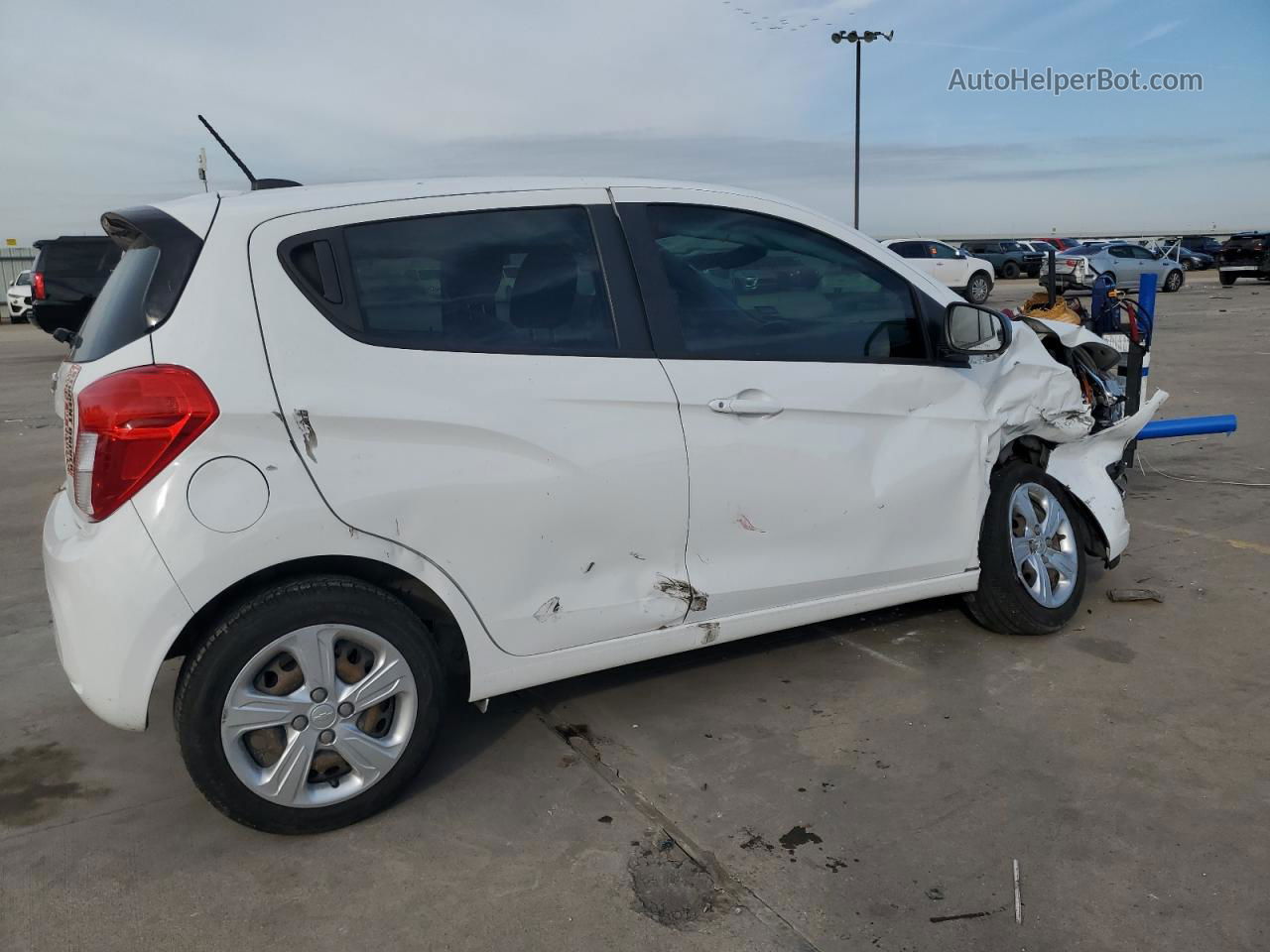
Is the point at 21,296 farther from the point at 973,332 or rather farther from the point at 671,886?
the point at 671,886

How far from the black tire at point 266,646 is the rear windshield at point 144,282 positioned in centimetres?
78

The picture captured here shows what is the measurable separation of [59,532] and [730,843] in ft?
6.71

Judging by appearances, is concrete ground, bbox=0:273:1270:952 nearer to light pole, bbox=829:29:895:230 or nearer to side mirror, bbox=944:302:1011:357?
side mirror, bbox=944:302:1011:357

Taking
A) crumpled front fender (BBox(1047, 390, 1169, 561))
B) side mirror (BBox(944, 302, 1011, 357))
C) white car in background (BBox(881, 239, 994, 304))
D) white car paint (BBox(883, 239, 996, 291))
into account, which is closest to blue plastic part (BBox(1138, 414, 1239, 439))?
crumpled front fender (BBox(1047, 390, 1169, 561))

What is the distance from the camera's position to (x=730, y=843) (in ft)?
9.50

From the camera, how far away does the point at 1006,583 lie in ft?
13.5

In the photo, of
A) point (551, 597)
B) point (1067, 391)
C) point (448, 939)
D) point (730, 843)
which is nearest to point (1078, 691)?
point (1067, 391)

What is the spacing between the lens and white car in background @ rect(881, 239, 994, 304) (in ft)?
94.0

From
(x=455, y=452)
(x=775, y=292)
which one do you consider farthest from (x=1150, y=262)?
(x=455, y=452)

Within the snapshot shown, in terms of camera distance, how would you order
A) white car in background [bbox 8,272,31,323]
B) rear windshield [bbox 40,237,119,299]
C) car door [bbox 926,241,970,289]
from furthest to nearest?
car door [bbox 926,241,970,289]
white car in background [bbox 8,272,31,323]
rear windshield [bbox 40,237,119,299]

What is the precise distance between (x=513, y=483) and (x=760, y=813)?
118 centimetres

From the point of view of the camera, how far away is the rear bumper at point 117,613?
8.75ft

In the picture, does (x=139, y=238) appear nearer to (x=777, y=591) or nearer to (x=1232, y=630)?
(x=777, y=591)

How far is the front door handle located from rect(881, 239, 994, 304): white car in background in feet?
85.4
